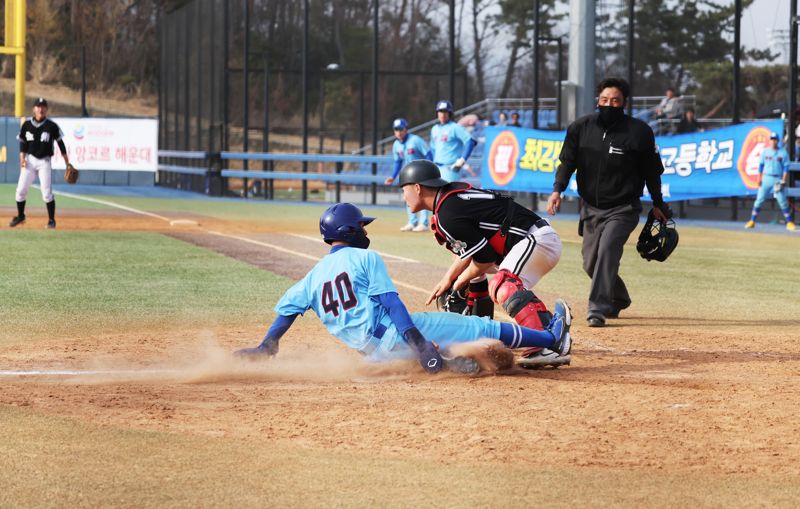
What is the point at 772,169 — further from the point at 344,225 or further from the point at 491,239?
the point at 344,225

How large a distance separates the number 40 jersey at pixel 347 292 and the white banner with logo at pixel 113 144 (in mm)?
30639

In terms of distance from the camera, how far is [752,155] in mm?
23312

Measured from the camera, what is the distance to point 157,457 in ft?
17.9

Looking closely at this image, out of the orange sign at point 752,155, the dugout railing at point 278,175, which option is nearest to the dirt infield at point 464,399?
the orange sign at point 752,155

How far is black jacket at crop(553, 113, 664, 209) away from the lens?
34.3 ft

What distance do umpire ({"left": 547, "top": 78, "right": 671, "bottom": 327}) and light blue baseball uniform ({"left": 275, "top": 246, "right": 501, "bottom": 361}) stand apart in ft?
11.0

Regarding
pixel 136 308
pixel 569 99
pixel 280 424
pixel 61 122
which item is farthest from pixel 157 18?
pixel 280 424

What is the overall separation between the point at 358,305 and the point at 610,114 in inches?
160

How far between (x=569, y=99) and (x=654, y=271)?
38.0ft

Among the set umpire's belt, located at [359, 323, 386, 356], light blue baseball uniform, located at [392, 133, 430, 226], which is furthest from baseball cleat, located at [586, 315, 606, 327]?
light blue baseball uniform, located at [392, 133, 430, 226]

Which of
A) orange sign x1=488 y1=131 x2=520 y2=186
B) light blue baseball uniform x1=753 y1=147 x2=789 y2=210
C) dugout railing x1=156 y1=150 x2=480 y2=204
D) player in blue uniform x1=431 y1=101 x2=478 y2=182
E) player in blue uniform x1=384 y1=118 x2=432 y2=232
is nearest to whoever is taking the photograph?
player in blue uniform x1=431 y1=101 x2=478 y2=182

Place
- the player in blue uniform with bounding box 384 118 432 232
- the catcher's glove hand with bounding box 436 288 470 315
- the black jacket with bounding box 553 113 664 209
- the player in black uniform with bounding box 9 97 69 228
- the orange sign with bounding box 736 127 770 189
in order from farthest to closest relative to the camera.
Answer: the orange sign with bounding box 736 127 770 189 → the player in blue uniform with bounding box 384 118 432 232 → the player in black uniform with bounding box 9 97 69 228 → the black jacket with bounding box 553 113 664 209 → the catcher's glove hand with bounding box 436 288 470 315

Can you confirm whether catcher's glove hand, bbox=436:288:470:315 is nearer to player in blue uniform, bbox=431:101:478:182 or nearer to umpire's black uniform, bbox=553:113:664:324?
umpire's black uniform, bbox=553:113:664:324

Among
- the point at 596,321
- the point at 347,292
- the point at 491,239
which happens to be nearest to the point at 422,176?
the point at 491,239
